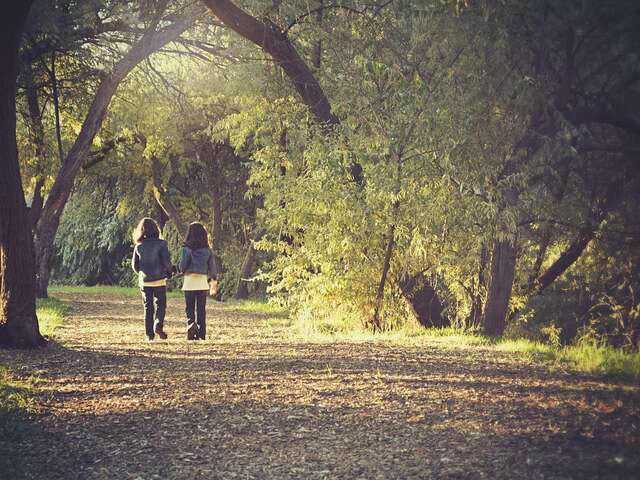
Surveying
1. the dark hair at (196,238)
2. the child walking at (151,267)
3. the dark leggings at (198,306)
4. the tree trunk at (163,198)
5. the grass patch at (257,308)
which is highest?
the tree trunk at (163,198)

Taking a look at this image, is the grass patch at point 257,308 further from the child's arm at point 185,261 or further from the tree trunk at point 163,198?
the child's arm at point 185,261

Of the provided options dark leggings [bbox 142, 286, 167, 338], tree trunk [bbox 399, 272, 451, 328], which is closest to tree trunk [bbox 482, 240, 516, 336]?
tree trunk [bbox 399, 272, 451, 328]

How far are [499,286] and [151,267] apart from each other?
567 centimetres

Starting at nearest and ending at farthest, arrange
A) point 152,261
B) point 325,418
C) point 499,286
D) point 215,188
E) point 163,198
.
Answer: point 325,418 → point 152,261 → point 499,286 → point 215,188 → point 163,198

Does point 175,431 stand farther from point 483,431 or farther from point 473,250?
point 473,250

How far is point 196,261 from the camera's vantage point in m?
12.7

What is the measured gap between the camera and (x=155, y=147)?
2581cm

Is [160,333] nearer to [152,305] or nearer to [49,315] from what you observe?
[152,305]

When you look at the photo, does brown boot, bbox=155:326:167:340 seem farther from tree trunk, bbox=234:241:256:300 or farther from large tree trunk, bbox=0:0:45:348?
tree trunk, bbox=234:241:256:300

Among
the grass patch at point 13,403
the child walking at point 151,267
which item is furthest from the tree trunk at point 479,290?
the grass patch at point 13,403

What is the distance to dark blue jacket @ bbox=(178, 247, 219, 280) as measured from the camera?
1268 cm

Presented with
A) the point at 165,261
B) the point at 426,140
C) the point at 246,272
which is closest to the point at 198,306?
the point at 165,261

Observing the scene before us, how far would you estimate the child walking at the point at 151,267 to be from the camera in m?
12.5

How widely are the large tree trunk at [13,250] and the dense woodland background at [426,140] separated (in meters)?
2.19
